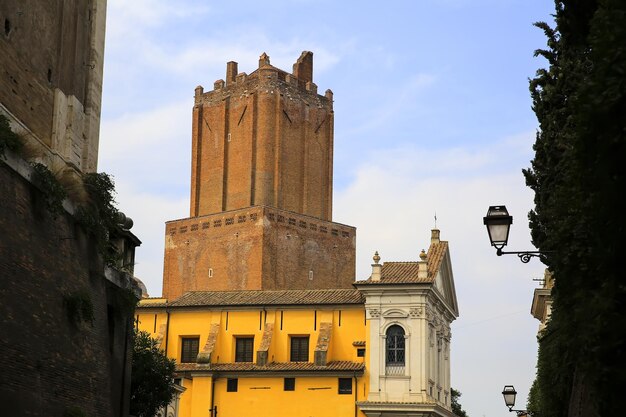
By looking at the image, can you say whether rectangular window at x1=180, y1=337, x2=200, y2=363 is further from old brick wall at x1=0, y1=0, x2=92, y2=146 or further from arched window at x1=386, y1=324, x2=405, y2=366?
old brick wall at x1=0, y1=0, x2=92, y2=146

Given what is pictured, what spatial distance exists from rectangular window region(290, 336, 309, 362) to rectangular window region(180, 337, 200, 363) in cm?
495

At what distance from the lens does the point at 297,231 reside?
70.6 m

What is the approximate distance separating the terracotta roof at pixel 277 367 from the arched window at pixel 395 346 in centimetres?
142

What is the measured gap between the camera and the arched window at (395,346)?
5091cm

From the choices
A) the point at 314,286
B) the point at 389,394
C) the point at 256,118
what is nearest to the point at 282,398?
the point at 389,394

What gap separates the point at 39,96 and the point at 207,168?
1977 inches

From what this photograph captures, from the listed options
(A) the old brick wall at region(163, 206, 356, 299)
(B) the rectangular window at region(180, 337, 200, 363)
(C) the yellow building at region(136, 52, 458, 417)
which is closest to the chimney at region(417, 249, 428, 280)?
(C) the yellow building at region(136, 52, 458, 417)

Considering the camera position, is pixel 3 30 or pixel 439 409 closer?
pixel 3 30

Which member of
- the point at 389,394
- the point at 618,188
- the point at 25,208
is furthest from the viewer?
the point at 389,394

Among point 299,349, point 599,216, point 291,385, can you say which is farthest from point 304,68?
point 599,216

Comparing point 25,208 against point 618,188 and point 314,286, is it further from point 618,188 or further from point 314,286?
point 314,286

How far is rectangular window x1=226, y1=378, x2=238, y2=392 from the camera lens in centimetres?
5169

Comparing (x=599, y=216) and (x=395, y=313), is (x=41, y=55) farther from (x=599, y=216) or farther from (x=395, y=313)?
(x=395, y=313)

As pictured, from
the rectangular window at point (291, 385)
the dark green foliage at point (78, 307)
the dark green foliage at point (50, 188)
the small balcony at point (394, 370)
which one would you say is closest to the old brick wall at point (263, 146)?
the rectangular window at point (291, 385)
